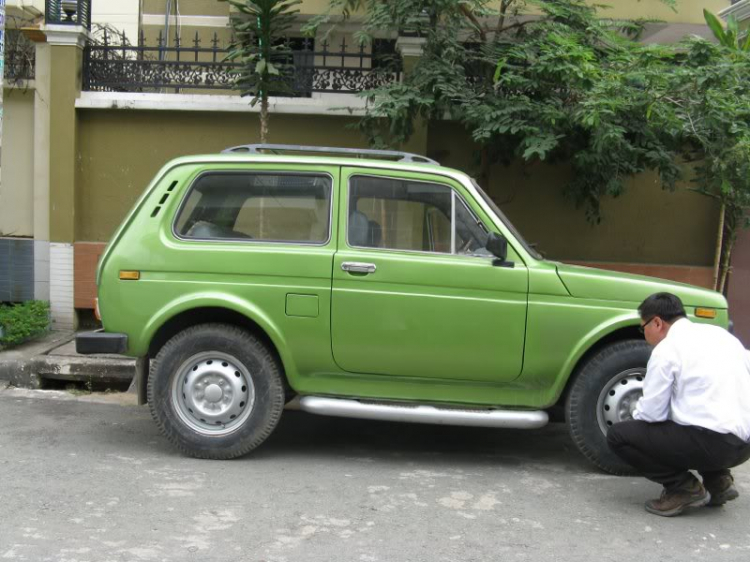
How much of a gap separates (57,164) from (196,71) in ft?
6.04

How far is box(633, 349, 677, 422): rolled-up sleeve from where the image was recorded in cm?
450

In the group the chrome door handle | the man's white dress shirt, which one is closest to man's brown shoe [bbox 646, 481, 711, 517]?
the man's white dress shirt

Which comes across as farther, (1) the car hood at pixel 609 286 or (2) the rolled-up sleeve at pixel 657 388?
(1) the car hood at pixel 609 286

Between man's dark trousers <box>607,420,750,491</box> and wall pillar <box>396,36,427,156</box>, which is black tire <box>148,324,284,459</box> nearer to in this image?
man's dark trousers <box>607,420,750,491</box>

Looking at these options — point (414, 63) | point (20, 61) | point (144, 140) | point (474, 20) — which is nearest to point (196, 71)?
point (144, 140)

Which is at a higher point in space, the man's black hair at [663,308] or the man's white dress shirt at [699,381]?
the man's black hair at [663,308]

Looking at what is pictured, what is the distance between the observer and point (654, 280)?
5.49 m

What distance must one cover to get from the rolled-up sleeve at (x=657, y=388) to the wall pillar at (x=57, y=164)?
6753mm

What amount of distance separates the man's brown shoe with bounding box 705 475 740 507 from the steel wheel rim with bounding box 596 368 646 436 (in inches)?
27.3

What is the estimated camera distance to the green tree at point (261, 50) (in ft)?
27.0

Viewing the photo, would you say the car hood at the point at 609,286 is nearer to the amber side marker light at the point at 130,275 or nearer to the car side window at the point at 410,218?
the car side window at the point at 410,218

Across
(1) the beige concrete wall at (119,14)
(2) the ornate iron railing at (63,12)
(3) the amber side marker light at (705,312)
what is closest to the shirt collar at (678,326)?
(3) the amber side marker light at (705,312)

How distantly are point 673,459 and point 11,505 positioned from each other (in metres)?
3.62

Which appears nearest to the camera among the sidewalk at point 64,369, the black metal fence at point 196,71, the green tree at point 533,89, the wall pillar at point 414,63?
the green tree at point 533,89
